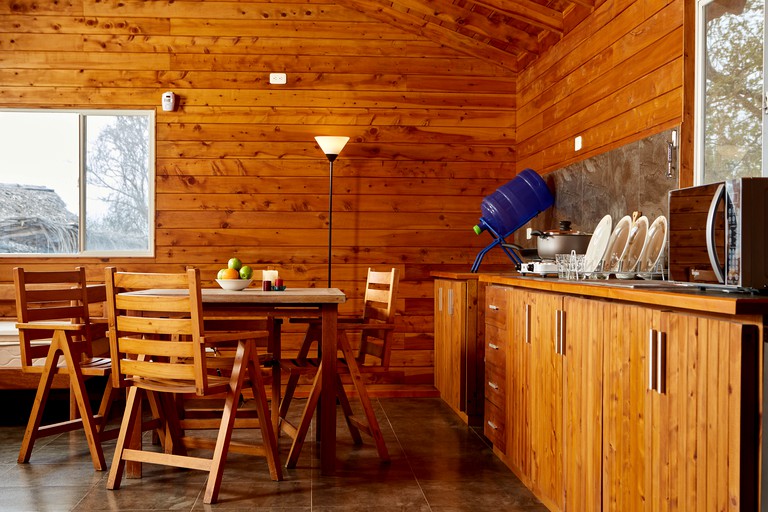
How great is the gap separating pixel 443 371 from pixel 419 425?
64 cm

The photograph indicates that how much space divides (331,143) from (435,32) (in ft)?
3.80

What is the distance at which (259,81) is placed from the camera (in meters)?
5.66

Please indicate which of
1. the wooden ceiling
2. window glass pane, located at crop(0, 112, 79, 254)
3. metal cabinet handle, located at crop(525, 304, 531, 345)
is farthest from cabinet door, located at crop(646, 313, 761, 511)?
window glass pane, located at crop(0, 112, 79, 254)

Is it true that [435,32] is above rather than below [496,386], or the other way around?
above

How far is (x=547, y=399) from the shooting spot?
281 cm

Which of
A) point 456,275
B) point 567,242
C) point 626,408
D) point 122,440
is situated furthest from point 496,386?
point 122,440

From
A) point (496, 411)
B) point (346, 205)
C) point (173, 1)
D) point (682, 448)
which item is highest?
point (173, 1)

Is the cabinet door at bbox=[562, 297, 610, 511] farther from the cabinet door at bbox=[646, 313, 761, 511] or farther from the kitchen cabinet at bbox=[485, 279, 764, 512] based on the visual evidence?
the cabinet door at bbox=[646, 313, 761, 511]

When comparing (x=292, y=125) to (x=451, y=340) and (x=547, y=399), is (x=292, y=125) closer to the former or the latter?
(x=451, y=340)

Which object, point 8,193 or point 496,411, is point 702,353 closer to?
point 496,411

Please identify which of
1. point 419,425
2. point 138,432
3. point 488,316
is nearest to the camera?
point 138,432

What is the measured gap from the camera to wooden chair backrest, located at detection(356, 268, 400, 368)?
151 inches

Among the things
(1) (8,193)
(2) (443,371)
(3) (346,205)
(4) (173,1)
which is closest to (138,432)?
(2) (443,371)

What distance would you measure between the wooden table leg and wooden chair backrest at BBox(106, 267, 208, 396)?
2.03 feet
